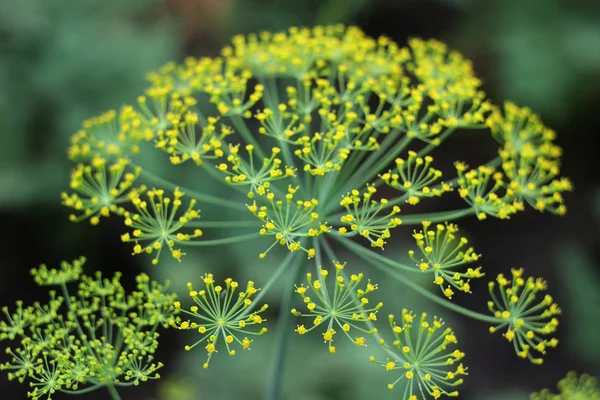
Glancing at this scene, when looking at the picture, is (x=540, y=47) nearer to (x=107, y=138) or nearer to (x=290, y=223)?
(x=107, y=138)

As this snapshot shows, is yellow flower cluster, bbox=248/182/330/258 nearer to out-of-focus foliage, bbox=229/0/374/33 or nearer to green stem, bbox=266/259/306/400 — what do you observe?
green stem, bbox=266/259/306/400

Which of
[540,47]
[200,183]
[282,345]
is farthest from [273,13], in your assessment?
[282,345]

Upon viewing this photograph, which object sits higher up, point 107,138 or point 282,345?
point 107,138

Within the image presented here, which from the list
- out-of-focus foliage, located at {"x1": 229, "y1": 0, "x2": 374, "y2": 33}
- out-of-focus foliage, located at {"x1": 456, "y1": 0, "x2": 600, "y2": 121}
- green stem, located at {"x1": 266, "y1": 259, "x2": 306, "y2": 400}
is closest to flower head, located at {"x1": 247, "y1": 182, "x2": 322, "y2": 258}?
green stem, located at {"x1": 266, "y1": 259, "x2": 306, "y2": 400}

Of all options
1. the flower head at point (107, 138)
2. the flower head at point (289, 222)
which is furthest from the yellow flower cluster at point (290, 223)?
the flower head at point (107, 138)

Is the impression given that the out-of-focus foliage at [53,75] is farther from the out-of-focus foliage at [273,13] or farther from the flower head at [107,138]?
the flower head at [107,138]

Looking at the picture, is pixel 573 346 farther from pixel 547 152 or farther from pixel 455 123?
pixel 455 123

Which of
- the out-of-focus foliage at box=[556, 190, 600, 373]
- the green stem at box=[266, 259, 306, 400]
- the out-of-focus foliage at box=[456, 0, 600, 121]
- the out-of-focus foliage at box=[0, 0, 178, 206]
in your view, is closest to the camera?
the green stem at box=[266, 259, 306, 400]
